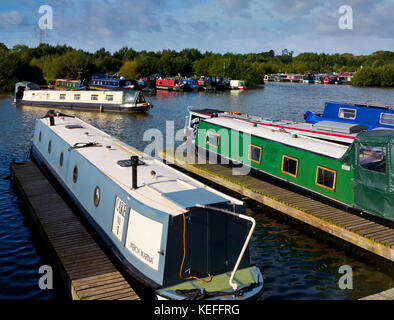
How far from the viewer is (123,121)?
148 feet

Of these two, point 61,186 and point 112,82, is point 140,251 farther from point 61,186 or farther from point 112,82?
point 112,82

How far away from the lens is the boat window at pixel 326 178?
54.7 ft

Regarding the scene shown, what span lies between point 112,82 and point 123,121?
29226 millimetres

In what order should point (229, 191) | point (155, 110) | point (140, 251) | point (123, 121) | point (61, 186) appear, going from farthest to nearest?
point (155, 110) → point (123, 121) → point (229, 191) → point (61, 186) → point (140, 251)

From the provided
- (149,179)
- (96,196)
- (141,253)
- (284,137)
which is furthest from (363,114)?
(141,253)

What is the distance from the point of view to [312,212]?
16125mm

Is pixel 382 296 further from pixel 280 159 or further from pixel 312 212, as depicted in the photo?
pixel 280 159

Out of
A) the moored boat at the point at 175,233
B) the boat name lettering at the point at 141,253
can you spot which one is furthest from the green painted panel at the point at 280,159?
the boat name lettering at the point at 141,253

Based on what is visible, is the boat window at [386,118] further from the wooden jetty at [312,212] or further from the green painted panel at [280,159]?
the wooden jetty at [312,212]

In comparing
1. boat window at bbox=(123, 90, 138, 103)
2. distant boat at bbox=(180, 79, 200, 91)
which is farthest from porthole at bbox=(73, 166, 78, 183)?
distant boat at bbox=(180, 79, 200, 91)

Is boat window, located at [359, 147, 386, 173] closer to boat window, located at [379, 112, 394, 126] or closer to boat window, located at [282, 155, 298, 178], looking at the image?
boat window, located at [282, 155, 298, 178]

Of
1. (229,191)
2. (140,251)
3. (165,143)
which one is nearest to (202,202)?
(140,251)

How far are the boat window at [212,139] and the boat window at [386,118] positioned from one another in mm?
11855

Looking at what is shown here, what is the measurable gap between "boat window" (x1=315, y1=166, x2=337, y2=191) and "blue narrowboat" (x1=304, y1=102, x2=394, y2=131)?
455 inches
